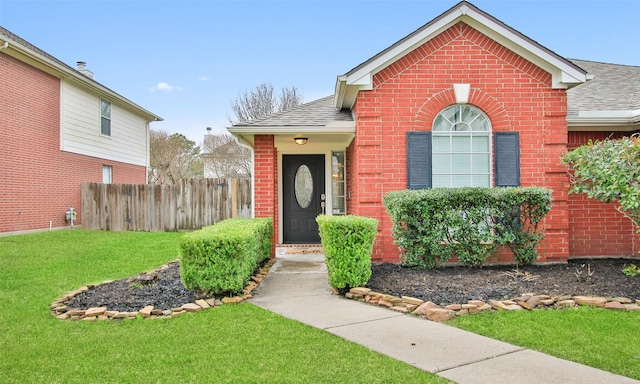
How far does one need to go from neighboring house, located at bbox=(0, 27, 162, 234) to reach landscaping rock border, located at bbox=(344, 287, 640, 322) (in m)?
12.2

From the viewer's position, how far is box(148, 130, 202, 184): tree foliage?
2900cm

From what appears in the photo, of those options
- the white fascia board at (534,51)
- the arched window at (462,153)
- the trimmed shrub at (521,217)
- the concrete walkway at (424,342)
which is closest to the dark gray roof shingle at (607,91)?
the white fascia board at (534,51)

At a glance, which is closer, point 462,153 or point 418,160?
point 418,160

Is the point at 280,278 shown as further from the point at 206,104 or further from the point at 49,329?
the point at 206,104

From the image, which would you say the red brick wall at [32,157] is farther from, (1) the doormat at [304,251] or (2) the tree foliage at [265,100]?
(2) the tree foliage at [265,100]

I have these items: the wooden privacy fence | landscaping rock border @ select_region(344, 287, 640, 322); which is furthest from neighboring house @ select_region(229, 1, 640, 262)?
the wooden privacy fence

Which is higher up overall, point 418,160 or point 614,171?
point 418,160

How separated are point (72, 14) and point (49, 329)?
13.8m

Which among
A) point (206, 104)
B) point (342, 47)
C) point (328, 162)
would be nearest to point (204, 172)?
point (206, 104)

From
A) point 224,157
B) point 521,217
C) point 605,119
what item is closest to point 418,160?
point 521,217

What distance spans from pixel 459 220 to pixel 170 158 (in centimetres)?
2587

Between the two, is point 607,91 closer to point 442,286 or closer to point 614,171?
point 614,171

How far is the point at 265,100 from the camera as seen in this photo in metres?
24.3

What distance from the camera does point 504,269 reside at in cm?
727
